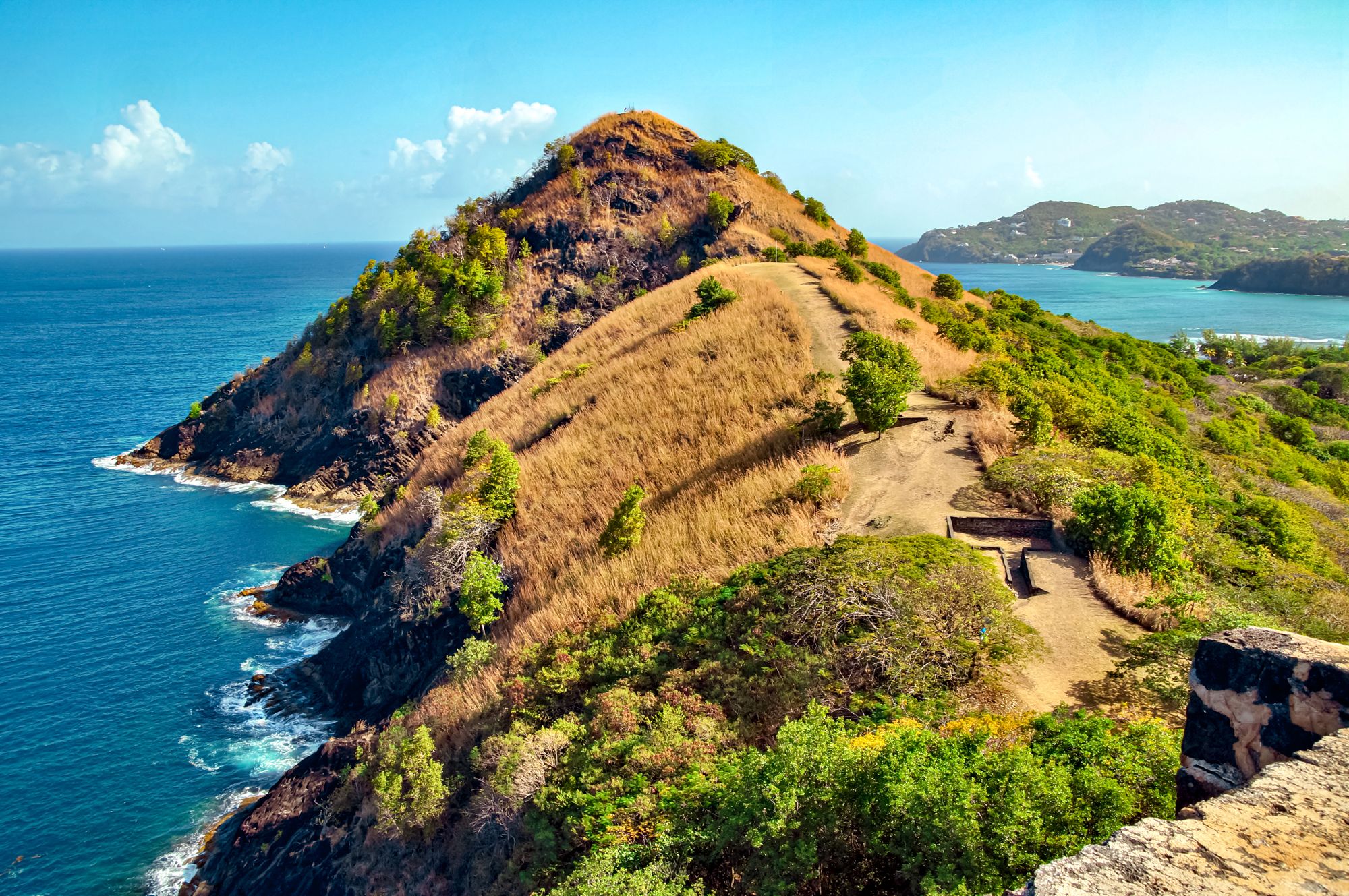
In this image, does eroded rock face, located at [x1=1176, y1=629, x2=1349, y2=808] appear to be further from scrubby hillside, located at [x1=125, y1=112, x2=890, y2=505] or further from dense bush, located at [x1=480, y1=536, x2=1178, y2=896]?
scrubby hillside, located at [x1=125, y1=112, x2=890, y2=505]

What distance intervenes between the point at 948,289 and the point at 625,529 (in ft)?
106

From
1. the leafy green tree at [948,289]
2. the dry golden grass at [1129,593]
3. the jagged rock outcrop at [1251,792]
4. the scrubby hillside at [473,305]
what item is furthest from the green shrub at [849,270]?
the jagged rock outcrop at [1251,792]

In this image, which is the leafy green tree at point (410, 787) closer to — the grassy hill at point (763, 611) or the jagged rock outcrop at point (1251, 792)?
the grassy hill at point (763, 611)

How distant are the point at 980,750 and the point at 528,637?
12.6 metres

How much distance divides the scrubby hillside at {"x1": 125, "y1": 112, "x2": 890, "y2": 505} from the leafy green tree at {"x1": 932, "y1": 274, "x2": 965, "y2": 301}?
14.4 meters

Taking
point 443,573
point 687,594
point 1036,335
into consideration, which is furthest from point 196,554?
point 1036,335

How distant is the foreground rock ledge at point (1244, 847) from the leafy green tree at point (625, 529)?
48.1 feet

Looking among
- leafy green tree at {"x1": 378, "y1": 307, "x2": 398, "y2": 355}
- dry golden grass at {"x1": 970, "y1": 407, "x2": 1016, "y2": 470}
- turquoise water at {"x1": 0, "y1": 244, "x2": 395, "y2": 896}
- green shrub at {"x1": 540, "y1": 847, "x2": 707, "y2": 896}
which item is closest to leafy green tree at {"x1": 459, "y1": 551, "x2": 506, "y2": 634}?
turquoise water at {"x1": 0, "y1": 244, "x2": 395, "y2": 896}

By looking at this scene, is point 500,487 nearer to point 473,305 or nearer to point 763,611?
point 763,611

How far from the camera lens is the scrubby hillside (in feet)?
167

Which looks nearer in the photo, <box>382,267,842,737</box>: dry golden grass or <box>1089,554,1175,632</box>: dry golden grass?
<box>1089,554,1175,632</box>: dry golden grass

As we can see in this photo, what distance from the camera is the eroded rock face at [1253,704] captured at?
19.6ft

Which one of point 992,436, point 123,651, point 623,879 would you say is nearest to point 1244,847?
point 623,879

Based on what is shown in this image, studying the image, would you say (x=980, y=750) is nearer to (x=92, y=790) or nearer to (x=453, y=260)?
(x=92, y=790)
